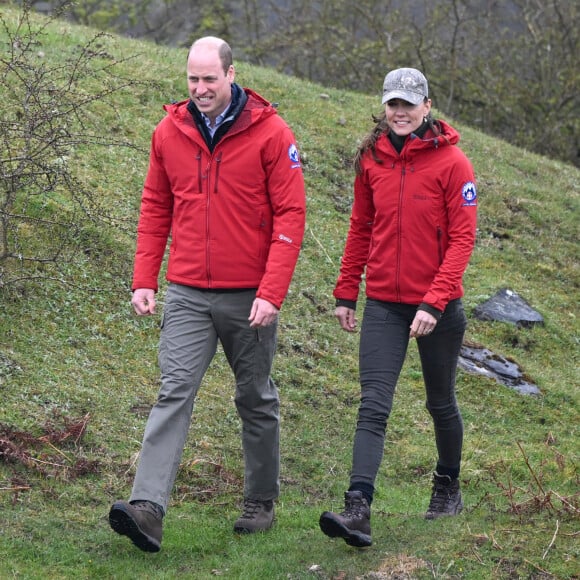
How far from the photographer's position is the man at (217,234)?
498 cm

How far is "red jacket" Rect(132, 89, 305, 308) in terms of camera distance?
16.5 ft

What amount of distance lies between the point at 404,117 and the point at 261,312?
1.25 metres

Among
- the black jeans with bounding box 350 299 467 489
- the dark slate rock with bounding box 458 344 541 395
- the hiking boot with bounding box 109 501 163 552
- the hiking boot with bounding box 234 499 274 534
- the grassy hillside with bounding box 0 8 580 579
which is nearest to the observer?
the hiking boot with bounding box 109 501 163 552

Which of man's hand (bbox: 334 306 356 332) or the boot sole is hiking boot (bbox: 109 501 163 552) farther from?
man's hand (bbox: 334 306 356 332)

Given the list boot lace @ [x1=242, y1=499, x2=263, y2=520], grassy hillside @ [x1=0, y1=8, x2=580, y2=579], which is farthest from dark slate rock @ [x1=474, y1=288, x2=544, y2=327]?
boot lace @ [x1=242, y1=499, x2=263, y2=520]

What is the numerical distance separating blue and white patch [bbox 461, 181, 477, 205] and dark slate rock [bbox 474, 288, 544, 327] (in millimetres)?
5369

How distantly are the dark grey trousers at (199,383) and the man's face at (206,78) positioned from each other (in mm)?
932

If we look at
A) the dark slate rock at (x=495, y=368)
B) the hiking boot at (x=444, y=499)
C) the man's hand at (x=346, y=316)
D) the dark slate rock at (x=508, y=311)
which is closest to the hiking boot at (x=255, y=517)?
the hiking boot at (x=444, y=499)

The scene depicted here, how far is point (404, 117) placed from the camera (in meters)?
5.21

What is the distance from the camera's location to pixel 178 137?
203 inches

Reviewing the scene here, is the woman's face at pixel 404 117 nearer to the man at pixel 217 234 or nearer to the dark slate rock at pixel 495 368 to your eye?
the man at pixel 217 234

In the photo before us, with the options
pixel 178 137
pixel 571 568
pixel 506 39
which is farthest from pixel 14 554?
pixel 506 39

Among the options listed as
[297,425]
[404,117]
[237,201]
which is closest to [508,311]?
[297,425]

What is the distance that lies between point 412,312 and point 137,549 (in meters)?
1.81
